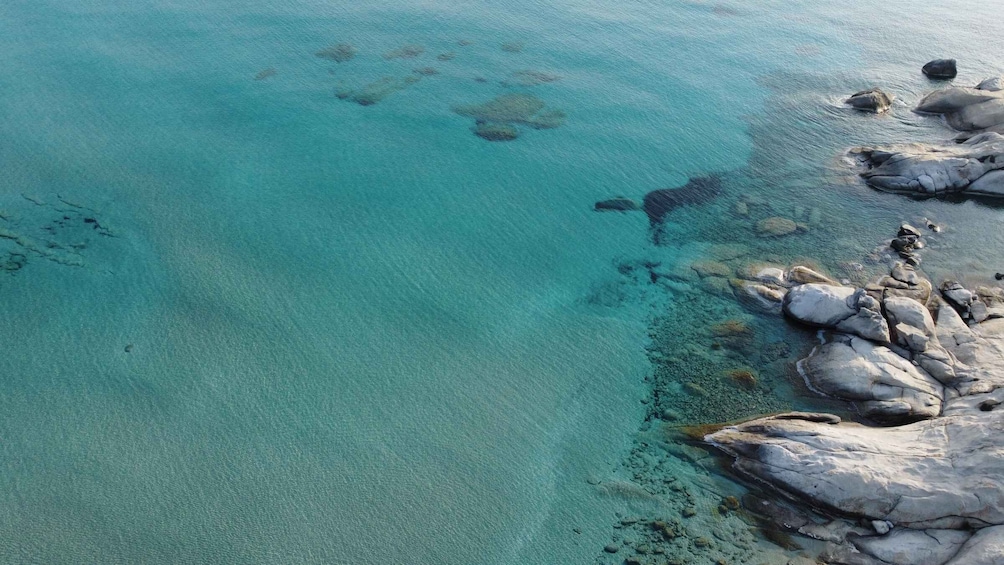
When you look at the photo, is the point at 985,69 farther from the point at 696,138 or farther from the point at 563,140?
the point at 563,140

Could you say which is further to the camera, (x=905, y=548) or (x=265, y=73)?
(x=265, y=73)

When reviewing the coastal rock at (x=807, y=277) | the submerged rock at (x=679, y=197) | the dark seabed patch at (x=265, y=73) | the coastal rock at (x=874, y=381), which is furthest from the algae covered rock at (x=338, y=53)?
the coastal rock at (x=874, y=381)

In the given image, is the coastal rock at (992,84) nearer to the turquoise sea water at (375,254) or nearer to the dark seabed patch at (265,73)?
the turquoise sea water at (375,254)

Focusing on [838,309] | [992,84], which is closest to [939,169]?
[992,84]

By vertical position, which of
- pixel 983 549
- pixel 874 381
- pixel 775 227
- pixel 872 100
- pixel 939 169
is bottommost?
pixel 983 549

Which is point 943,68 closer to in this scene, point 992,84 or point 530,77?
point 992,84

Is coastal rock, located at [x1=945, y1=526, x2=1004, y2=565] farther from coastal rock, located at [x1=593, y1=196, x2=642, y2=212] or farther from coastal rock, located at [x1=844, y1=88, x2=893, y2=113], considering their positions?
coastal rock, located at [x1=844, y1=88, x2=893, y2=113]
